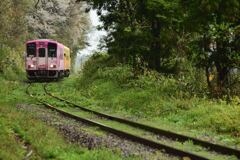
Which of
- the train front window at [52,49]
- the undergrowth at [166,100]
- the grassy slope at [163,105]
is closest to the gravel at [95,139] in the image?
the grassy slope at [163,105]

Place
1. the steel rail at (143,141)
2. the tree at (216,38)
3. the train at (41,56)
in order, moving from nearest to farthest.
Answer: the steel rail at (143,141) → the tree at (216,38) → the train at (41,56)

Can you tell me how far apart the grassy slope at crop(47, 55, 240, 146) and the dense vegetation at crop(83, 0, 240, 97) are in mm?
1318

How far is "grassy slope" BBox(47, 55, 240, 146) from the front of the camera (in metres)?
13.5

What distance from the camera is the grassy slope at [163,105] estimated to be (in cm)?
1352

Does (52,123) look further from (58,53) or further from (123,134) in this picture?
(58,53)

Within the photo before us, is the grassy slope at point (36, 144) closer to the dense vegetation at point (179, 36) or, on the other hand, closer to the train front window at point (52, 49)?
the dense vegetation at point (179, 36)

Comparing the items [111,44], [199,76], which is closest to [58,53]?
[111,44]

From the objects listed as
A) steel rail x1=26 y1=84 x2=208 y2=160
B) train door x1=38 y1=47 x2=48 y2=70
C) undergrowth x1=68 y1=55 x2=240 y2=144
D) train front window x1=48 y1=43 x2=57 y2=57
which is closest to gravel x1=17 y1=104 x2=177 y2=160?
steel rail x1=26 y1=84 x2=208 y2=160

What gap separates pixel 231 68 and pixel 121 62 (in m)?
12.6

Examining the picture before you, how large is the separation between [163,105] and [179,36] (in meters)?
6.38

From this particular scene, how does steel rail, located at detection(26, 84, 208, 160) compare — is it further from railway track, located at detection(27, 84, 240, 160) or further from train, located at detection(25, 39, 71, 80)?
train, located at detection(25, 39, 71, 80)

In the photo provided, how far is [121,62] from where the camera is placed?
3005 cm

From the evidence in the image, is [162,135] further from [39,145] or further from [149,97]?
[149,97]

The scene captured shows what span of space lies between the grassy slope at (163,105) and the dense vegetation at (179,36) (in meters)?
1.32
